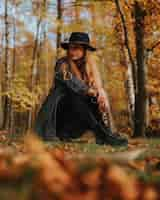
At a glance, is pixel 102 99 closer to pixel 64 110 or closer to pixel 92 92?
pixel 92 92

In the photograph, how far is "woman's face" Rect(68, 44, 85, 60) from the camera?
8.77 meters

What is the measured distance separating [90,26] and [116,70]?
28.1ft

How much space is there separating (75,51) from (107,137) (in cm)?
156

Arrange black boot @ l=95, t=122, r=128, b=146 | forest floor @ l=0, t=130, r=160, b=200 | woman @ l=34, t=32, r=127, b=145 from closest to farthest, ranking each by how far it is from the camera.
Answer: forest floor @ l=0, t=130, r=160, b=200, black boot @ l=95, t=122, r=128, b=146, woman @ l=34, t=32, r=127, b=145

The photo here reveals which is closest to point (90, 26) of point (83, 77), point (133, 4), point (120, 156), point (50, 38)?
point (133, 4)

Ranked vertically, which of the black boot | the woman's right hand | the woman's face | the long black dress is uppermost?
the woman's face

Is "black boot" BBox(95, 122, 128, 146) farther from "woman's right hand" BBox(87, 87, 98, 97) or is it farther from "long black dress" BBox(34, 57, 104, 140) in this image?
"woman's right hand" BBox(87, 87, 98, 97)

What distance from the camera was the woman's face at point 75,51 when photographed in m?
8.77

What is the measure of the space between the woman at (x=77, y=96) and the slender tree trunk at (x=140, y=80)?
3.71 meters

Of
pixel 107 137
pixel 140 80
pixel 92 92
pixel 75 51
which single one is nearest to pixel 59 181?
pixel 92 92

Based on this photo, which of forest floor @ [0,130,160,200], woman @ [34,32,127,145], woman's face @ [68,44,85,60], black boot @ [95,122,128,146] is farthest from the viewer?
woman's face @ [68,44,85,60]

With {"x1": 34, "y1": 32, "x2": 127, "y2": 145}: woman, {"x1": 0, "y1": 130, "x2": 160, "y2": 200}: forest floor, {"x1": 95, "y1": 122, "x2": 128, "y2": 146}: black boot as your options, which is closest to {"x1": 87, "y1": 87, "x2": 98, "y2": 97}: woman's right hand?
{"x1": 34, "y1": 32, "x2": 127, "y2": 145}: woman

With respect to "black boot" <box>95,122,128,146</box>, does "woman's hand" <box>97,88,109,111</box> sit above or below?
above

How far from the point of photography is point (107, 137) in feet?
28.6
